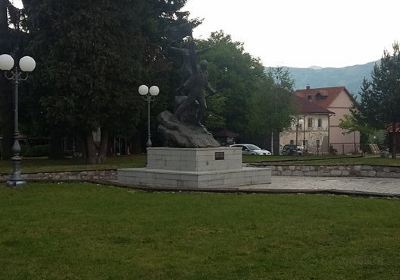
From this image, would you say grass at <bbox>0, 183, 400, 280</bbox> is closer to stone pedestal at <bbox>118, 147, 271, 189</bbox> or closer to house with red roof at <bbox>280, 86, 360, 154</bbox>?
stone pedestal at <bbox>118, 147, 271, 189</bbox>

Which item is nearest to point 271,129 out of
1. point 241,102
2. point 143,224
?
point 241,102

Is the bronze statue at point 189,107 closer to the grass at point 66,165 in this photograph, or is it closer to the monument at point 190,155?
the monument at point 190,155

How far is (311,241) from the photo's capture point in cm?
744

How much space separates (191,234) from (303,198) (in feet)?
15.5

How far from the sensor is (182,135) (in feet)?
58.6

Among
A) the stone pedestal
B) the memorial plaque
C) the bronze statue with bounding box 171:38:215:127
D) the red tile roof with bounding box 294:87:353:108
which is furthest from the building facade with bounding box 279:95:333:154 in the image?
the memorial plaque

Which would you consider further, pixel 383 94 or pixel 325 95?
pixel 325 95

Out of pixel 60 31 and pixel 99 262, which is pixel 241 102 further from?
pixel 99 262

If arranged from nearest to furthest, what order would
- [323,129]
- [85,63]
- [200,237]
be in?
[200,237], [85,63], [323,129]

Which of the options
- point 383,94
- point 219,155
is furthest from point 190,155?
point 383,94

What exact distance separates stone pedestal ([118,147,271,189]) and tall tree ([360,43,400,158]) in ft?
62.5

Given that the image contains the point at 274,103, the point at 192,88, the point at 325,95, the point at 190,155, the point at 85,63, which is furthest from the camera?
the point at 325,95

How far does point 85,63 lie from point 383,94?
1943 centimetres

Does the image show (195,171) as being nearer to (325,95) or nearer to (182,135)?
(182,135)
